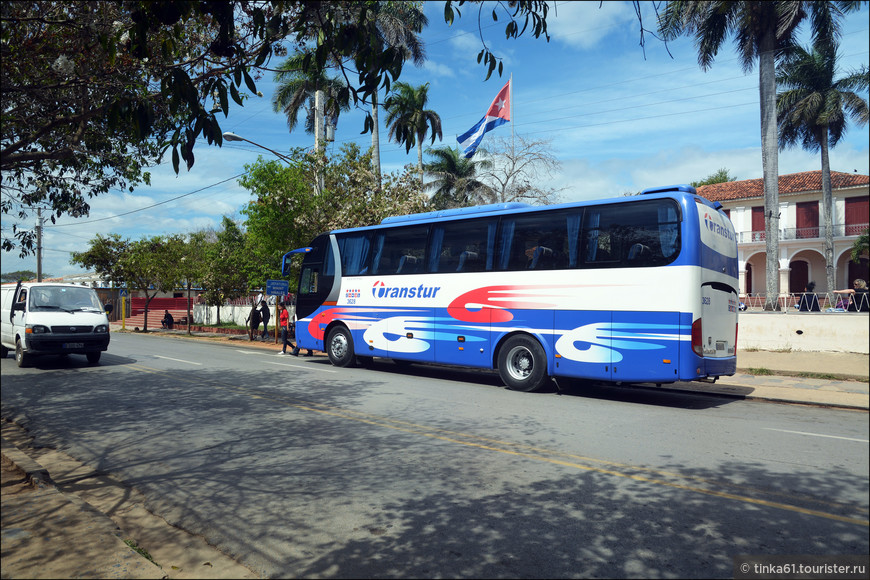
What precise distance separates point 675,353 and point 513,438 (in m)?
3.75

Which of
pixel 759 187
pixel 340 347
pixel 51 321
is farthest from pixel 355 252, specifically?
pixel 759 187

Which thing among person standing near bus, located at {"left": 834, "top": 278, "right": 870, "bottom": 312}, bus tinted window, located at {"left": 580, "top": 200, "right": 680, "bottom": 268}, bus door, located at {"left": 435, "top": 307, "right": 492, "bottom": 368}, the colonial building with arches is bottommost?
bus door, located at {"left": 435, "top": 307, "right": 492, "bottom": 368}

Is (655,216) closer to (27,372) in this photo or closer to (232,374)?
(232,374)

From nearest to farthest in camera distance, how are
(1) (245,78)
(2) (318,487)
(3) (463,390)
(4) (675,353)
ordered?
(1) (245,78), (2) (318,487), (4) (675,353), (3) (463,390)

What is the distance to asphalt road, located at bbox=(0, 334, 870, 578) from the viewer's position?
3992 mm

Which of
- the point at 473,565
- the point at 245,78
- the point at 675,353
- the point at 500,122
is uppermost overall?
the point at 500,122

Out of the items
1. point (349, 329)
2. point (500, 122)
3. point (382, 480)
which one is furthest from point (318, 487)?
point (500, 122)

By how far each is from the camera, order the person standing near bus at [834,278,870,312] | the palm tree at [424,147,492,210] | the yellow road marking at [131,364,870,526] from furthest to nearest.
→ the palm tree at [424,147,492,210], the yellow road marking at [131,364,870,526], the person standing near bus at [834,278,870,312]

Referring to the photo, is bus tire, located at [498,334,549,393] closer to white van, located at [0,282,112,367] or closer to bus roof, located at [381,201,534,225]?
bus roof, located at [381,201,534,225]

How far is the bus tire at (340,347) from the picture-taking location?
15.9 meters

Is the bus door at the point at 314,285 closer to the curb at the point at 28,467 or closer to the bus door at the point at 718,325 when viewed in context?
the bus door at the point at 718,325

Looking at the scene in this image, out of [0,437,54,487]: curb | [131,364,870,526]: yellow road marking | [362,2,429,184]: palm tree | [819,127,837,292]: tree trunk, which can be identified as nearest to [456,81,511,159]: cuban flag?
[362,2,429,184]: palm tree

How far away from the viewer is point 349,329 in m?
15.9

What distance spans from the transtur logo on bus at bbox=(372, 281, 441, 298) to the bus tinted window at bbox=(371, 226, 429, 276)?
0.36 meters
